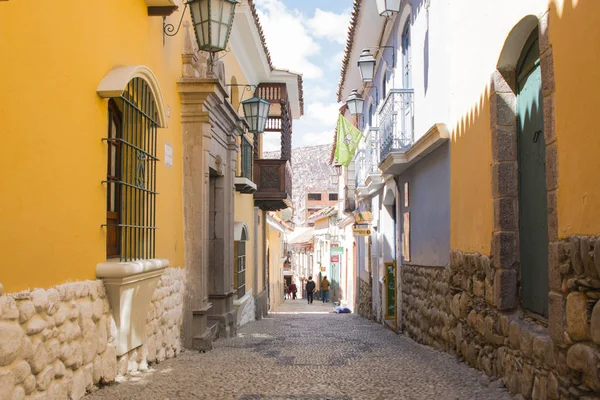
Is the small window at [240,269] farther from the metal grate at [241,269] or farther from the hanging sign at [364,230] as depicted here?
the hanging sign at [364,230]

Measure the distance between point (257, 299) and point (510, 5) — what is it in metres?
13.2

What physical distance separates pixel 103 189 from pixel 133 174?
0.91m

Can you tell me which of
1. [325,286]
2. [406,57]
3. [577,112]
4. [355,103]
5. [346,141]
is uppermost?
[355,103]

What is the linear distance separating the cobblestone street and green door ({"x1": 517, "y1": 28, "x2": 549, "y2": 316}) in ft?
3.04

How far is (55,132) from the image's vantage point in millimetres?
4148

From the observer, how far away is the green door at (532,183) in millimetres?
5152

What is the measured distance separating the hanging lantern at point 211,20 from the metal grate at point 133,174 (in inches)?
53.3

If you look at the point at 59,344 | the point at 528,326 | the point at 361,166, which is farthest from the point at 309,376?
the point at 361,166

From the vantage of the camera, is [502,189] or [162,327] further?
[162,327]

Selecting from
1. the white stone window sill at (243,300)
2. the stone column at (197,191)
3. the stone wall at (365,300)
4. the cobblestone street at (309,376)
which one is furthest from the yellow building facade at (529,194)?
the stone wall at (365,300)

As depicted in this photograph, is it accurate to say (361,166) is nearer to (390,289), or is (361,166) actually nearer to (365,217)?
(365,217)

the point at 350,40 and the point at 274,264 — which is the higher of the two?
the point at 350,40

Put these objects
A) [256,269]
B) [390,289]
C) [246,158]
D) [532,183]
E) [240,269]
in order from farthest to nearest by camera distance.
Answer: [256,269]
[390,289]
[240,269]
[246,158]
[532,183]

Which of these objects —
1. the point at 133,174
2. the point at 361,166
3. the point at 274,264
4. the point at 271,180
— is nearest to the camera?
the point at 133,174
